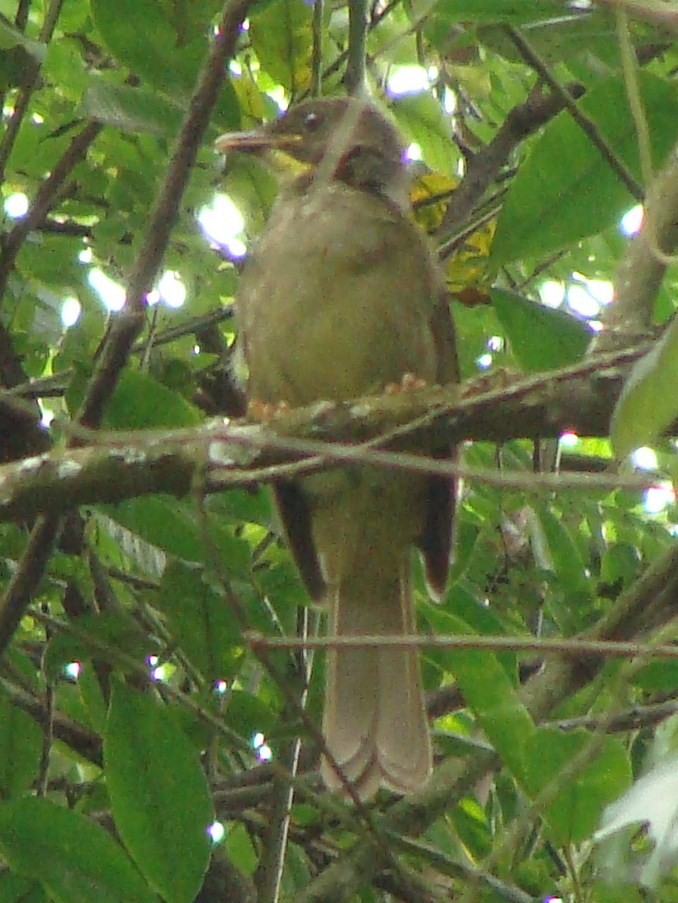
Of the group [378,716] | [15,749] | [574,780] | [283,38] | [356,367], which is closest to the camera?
[574,780]

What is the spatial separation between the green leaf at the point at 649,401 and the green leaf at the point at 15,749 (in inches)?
75.4

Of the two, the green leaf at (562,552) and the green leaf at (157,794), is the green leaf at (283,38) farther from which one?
the green leaf at (157,794)

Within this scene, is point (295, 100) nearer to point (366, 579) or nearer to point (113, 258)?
point (113, 258)

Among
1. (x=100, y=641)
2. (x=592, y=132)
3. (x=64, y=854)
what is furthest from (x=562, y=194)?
(x=64, y=854)

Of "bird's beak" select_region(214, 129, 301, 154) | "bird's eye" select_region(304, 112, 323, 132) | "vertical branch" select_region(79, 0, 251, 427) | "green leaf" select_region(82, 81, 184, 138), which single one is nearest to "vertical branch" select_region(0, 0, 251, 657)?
"vertical branch" select_region(79, 0, 251, 427)

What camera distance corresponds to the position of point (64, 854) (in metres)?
2.70

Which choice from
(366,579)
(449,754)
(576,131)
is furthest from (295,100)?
(449,754)

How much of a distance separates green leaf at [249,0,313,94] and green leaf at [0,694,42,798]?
1.45 meters

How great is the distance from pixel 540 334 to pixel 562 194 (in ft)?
0.98

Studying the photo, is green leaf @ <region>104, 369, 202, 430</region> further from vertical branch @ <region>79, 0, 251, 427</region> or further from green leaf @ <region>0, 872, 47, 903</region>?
green leaf @ <region>0, 872, 47, 903</region>

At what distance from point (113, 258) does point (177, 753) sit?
1398mm

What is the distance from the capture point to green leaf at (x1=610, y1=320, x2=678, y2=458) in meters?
1.41

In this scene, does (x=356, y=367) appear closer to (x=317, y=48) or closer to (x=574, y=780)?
(x=317, y=48)

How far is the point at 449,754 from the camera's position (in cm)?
342
